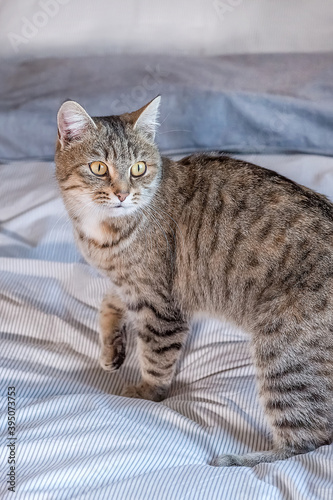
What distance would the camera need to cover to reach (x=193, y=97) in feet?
7.38

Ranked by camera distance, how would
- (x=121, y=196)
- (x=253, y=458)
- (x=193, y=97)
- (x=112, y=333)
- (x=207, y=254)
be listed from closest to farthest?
(x=253, y=458)
(x=121, y=196)
(x=207, y=254)
(x=112, y=333)
(x=193, y=97)

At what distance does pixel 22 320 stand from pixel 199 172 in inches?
31.1

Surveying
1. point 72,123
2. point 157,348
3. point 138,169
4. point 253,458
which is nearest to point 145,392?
point 157,348

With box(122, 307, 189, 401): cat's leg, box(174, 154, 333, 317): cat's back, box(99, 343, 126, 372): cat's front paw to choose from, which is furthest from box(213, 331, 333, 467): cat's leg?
box(99, 343, 126, 372): cat's front paw

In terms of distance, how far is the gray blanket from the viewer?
2.19 metres

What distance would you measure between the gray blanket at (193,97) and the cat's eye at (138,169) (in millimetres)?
627

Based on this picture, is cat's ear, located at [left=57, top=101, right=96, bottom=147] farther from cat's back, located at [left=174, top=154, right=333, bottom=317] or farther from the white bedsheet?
the white bedsheet

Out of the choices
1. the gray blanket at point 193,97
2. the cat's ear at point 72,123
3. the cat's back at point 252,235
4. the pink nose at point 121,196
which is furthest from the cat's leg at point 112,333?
the gray blanket at point 193,97

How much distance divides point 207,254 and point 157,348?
0.33 metres

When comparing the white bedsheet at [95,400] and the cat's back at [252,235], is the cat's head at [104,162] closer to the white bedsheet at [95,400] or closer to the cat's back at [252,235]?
the cat's back at [252,235]

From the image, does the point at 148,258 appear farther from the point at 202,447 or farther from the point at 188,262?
the point at 202,447

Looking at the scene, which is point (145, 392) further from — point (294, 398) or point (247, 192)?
point (247, 192)

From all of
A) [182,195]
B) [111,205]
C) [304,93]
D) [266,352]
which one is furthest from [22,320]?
[304,93]

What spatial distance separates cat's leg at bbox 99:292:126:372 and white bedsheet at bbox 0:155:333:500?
0.05 m
